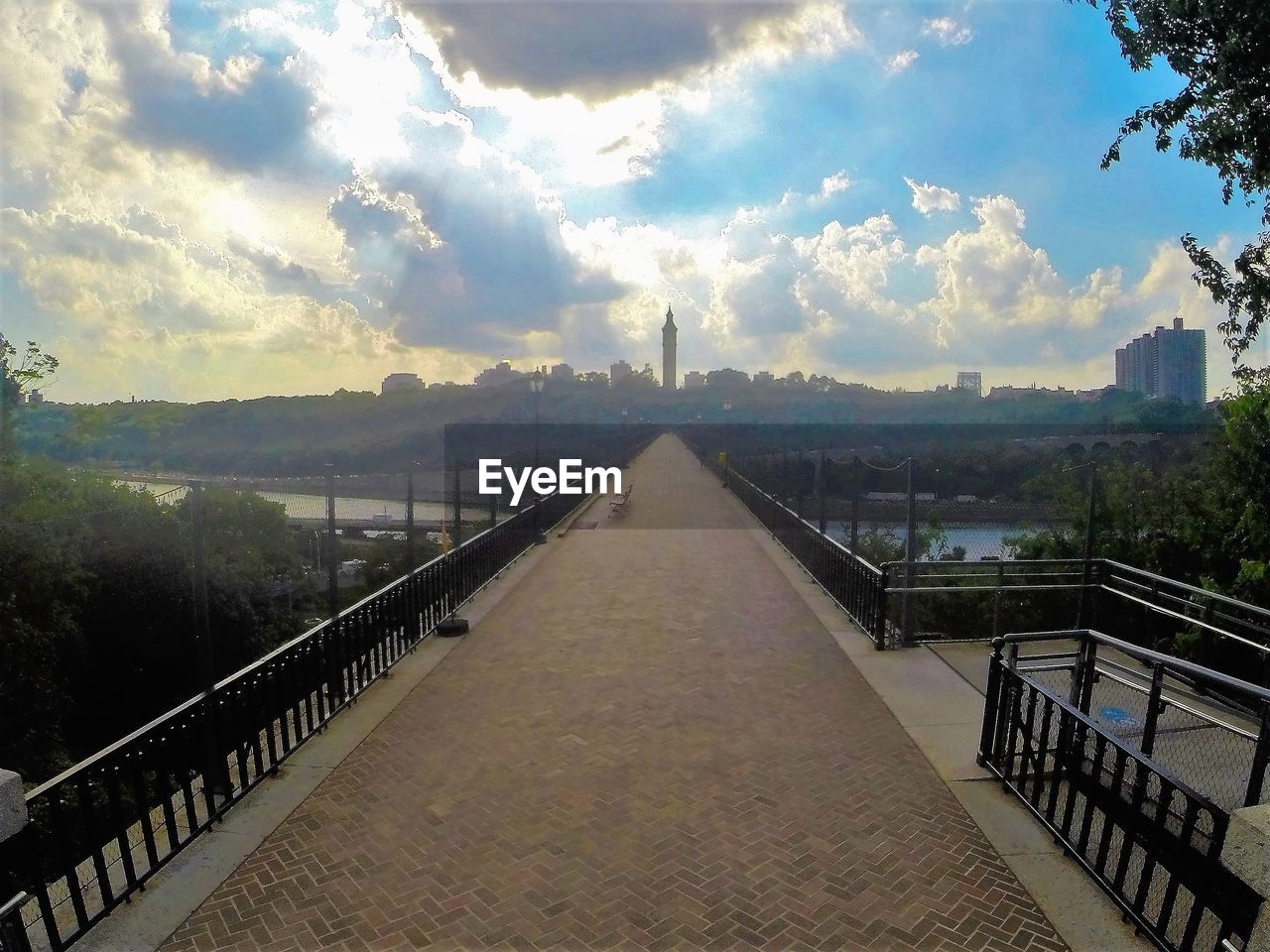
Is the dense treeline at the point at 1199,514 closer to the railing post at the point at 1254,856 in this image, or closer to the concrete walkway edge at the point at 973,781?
the concrete walkway edge at the point at 973,781

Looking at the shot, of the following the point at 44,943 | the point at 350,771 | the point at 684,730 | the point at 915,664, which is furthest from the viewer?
the point at 915,664

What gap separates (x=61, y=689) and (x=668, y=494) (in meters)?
17.5

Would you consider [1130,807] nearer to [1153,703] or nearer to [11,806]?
[1153,703]

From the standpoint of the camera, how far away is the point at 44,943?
3.34 m

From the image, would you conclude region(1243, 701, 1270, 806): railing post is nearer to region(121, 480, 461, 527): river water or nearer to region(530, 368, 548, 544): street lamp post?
region(121, 480, 461, 527): river water

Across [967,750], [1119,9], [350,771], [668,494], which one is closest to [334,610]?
[350,771]

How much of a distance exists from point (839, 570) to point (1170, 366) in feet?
67.6

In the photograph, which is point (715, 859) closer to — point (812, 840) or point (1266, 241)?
point (812, 840)

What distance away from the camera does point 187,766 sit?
4.37 meters

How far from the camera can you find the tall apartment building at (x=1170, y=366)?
22.2 m

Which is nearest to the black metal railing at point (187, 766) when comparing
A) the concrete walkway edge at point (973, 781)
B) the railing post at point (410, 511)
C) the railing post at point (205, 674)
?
the railing post at point (205, 674)

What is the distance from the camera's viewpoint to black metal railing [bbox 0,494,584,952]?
3.42 metres

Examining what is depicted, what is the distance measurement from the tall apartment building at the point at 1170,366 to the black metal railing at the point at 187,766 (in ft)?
70.5

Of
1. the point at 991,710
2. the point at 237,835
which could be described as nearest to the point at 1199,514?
the point at 991,710
